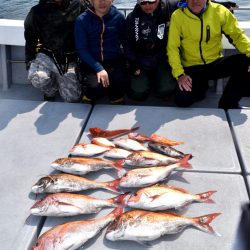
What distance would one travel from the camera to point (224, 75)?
12.7 ft

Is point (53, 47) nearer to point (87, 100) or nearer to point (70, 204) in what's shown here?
point (87, 100)

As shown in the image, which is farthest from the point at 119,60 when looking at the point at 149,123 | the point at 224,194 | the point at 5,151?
the point at 224,194

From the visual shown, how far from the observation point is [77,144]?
9.67ft

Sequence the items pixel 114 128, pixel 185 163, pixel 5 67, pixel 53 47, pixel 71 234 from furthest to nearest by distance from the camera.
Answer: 1. pixel 5 67
2. pixel 53 47
3. pixel 114 128
4. pixel 185 163
5. pixel 71 234

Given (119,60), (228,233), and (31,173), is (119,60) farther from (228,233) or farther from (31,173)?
(228,233)

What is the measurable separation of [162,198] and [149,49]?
2050 millimetres

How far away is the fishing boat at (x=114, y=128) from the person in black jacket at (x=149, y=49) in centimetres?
23

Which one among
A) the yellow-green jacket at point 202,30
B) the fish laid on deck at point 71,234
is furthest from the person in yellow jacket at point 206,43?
the fish laid on deck at point 71,234

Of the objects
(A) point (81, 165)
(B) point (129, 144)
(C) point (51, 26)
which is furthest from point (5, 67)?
(A) point (81, 165)

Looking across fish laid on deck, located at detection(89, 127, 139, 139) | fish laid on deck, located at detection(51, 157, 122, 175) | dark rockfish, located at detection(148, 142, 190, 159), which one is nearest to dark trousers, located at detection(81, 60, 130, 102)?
fish laid on deck, located at detection(89, 127, 139, 139)

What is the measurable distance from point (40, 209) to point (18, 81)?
9.00 feet

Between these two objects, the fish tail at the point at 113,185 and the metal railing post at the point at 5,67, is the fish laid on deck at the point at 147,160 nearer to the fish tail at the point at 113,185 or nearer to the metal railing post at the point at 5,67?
the fish tail at the point at 113,185

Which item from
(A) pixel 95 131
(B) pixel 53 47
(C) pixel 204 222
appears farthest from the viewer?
(B) pixel 53 47

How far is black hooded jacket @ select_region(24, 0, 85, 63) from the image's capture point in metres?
3.92
